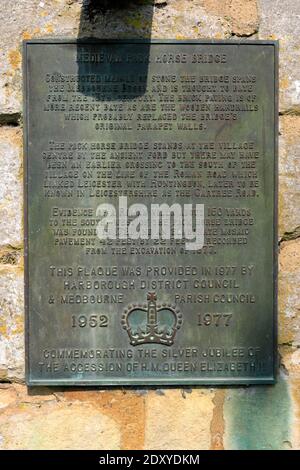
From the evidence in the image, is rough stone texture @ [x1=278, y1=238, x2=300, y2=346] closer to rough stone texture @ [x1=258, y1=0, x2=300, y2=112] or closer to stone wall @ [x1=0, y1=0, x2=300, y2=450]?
stone wall @ [x1=0, y1=0, x2=300, y2=450]

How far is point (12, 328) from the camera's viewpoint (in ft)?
9.58

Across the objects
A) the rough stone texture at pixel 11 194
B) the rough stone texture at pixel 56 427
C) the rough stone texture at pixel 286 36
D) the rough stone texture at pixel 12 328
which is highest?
the rough stone texture at pixel 286 36

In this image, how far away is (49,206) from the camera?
2857 millimetres

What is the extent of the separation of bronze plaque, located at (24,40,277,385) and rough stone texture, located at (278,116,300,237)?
9 centimetres

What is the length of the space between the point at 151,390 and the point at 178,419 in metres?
0.19

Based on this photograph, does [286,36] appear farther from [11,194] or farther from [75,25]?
[11,194]

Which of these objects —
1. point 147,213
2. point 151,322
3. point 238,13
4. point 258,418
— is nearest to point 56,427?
point 151,322

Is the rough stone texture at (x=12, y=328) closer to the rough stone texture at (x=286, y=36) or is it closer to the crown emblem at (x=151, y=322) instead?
the crown emblem at (x=151, y=322)

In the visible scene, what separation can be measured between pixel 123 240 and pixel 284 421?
1152 millimetres

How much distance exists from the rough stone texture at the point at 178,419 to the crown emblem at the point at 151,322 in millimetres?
268

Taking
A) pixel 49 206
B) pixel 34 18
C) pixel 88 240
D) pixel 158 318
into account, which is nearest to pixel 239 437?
pixel 158 318

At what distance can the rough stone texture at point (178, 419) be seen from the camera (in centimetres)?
290

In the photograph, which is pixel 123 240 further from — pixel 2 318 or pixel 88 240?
pixel 2 318

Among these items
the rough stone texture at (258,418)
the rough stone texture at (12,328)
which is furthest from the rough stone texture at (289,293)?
the rough stone texture at (12,328)
